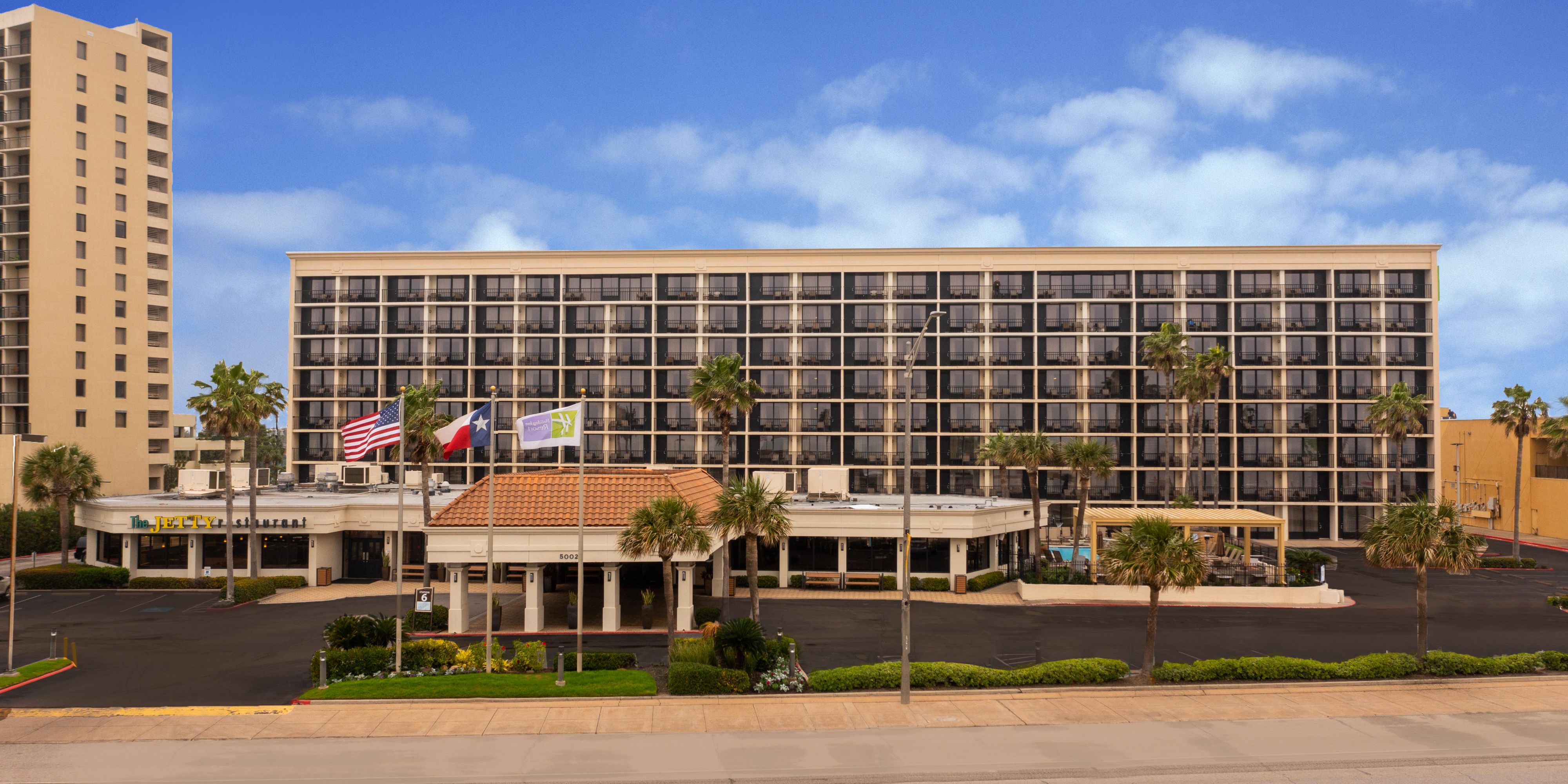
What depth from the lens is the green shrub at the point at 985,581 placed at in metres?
49.6

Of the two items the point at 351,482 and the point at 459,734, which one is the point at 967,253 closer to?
the point at 351,482

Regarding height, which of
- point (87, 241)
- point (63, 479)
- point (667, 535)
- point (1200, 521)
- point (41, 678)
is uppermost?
point (87, 241)

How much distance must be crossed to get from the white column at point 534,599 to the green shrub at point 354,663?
9181 mm

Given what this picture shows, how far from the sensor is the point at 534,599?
38.1m

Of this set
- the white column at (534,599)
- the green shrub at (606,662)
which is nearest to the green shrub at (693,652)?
the green shrub at (606,662)

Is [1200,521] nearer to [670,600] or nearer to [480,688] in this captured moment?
[670,600]

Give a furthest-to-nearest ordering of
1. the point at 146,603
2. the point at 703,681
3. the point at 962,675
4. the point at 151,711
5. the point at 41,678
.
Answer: the point at 146,603 < the point at 41,678 < the point at 962,675 < the point at 703,681 < the point at 151,711

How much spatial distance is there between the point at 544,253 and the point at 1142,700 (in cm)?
6979

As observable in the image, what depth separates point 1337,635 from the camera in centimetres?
3775

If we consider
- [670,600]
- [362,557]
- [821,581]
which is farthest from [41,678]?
[821,581]

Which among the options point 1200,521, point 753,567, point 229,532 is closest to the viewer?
point 753,567

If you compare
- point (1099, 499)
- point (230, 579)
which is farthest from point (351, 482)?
point (1099, 499)

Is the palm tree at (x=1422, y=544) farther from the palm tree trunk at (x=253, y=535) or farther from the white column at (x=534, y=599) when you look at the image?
the palm tree trunk at (x=253, y=535)

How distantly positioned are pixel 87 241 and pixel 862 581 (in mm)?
77536
